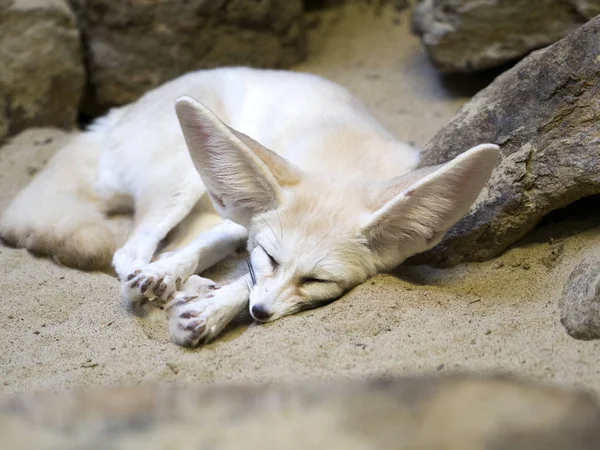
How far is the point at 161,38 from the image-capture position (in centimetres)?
504

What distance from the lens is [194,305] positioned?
2551 mm

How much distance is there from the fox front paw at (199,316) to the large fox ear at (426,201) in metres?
0.60

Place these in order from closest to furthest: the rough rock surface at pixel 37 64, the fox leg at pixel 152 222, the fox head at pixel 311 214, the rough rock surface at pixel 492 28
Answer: the fox head at pixel 311 214
the fox leg at pixel 152 222
the rough rock surface at pixel 492 28
the rough rock surface at pixel 37 64

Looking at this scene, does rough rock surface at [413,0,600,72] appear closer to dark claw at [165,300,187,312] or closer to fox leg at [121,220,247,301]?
fox leg at [121,220,247,301]

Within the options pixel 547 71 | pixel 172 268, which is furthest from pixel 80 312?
pixel 547 71

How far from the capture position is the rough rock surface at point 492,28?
4422mm

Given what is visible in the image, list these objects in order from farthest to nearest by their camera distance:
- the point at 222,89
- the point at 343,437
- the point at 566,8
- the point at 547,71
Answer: the point at 566,8
the point at 222,89
the point at 547,71
the point at 343,437

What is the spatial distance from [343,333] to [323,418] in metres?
1.05

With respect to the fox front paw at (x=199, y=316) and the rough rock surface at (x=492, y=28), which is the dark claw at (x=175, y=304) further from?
the rough rock surface at (x=492, y=28)

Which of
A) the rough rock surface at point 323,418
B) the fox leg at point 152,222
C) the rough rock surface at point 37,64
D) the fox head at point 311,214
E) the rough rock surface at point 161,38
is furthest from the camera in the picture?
the rough rock surface at point 161,38

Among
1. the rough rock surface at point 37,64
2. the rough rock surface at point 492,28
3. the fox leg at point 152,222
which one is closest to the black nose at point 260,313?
the fox leg at point 152,222

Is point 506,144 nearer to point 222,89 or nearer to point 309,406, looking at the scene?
point 222,89

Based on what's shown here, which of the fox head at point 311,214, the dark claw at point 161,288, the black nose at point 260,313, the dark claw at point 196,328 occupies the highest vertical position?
the fox head at point 311,214

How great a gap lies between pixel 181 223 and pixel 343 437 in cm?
222
